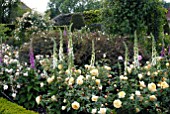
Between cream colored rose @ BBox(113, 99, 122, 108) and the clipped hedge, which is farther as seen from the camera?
the clipped hedge

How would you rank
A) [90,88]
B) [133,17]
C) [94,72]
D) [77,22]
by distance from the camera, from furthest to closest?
[77,22], [133,17], [94,72], [90,88]

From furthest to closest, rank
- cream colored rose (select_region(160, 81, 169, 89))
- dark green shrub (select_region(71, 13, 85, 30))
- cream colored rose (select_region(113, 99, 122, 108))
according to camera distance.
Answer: dark green shrub (select_region(71, 13, 85, 30))
cream colored rose (select_region(160, 81, 169, 89))
cream colored rose (select_region(113, 99, 122, 108))

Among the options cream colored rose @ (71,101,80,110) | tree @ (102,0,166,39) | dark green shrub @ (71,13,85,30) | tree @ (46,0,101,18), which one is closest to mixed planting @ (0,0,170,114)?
cream colored rose @ (71,101,80,110)

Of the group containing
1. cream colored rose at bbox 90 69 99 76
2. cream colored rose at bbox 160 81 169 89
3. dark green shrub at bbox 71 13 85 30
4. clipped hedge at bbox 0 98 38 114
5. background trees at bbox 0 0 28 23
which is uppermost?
background trees at bbox 0 0 28 23

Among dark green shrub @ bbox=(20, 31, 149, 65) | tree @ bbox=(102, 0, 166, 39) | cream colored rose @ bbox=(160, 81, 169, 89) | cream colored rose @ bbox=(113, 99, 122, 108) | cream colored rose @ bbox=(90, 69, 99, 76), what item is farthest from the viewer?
tree @ bbox=(102, 0, 166, 39)

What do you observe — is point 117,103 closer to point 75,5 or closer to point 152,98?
point 152,98

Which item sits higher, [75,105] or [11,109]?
[75,105]

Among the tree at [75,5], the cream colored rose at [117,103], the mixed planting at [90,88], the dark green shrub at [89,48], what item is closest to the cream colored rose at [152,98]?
the mixed planting at [90,88]

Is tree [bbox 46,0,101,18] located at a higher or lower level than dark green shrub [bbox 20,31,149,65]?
higher

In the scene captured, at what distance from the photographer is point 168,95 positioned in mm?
3436

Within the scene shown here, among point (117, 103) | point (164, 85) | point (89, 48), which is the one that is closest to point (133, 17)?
point (89, 48)

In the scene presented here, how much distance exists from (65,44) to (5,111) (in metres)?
3.18

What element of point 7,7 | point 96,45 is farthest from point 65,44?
point 7,7

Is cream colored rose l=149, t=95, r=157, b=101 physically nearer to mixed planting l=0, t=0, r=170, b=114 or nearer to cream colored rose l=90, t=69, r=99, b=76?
mixed planting l=0, t=0, r=170, b=114
